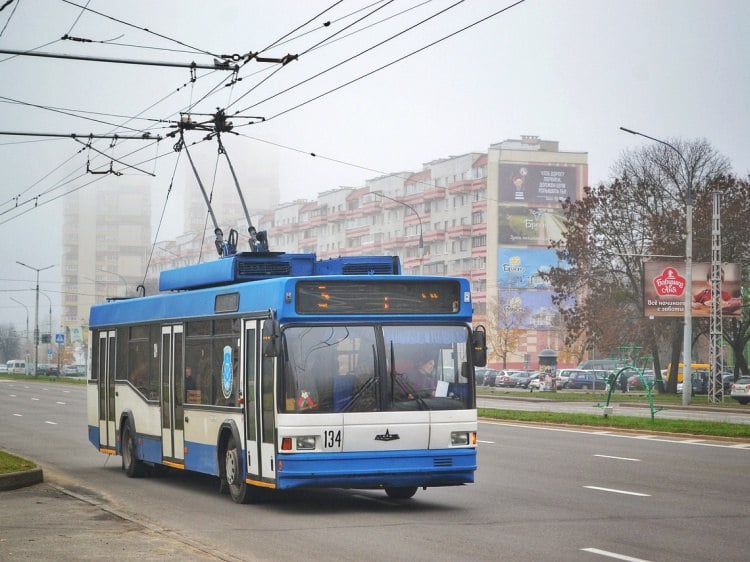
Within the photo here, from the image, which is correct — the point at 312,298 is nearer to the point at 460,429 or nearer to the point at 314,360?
the point at 314,360

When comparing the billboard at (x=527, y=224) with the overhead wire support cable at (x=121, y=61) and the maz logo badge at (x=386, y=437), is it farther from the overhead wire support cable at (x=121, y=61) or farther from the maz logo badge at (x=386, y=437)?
the maz logo badge at (x=386, y=437)

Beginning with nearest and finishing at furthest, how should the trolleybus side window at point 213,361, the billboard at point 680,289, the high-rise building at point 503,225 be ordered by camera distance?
the trolleybus side window at point 213,361
the billboard at point 680,289
the high-rise building at point 503,225

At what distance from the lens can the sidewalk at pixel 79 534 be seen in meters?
10.5

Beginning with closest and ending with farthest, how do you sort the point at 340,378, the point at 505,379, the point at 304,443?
the point at 304,443
the point at 340,378
the point at 505,379

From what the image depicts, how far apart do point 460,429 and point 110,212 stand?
93.7 m

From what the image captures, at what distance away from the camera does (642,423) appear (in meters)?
32.1

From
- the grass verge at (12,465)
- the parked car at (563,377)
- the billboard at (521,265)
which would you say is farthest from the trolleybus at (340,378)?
the billboard at (521,265)

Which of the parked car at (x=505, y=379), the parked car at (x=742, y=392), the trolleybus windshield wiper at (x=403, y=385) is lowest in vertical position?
the parked car at (x=505, y=379)

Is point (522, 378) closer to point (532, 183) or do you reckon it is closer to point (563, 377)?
point (563, 377)

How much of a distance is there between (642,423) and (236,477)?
62.6ft

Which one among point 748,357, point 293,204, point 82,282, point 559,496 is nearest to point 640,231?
point 748,357

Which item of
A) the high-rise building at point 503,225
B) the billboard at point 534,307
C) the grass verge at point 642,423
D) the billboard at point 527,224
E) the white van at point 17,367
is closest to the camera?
the grass verge at point 642,423

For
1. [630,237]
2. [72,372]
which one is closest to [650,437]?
[630,237]

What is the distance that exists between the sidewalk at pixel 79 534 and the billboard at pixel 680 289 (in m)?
44.0
